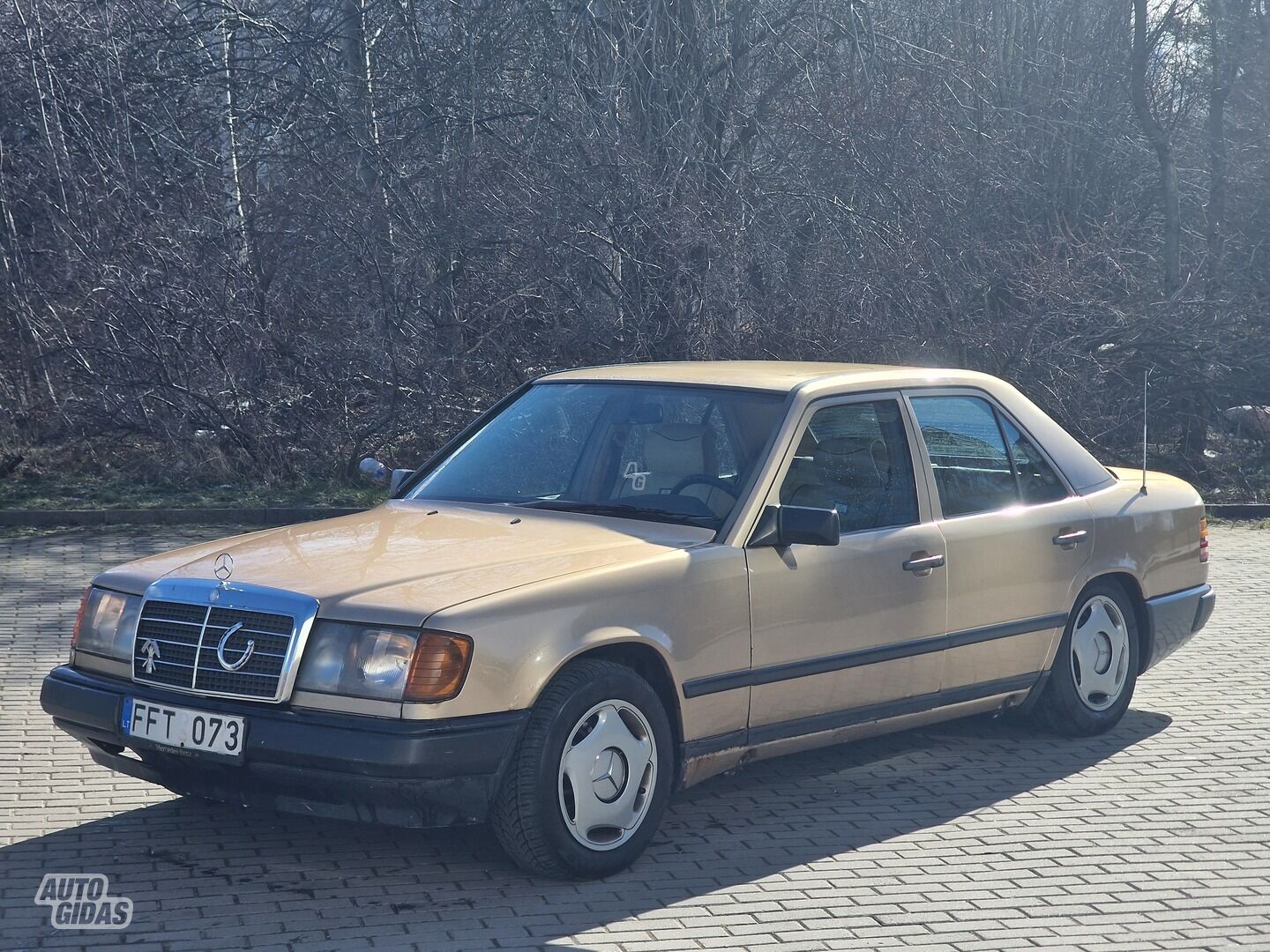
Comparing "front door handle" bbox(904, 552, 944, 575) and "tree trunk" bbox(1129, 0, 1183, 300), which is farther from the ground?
"tree trunk" bbox(1129, 0, 1183, 300)

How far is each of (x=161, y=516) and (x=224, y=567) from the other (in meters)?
8.92

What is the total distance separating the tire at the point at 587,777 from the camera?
15.0 ft

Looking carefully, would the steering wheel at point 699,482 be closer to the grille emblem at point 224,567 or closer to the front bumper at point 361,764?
the front bumper at point 361,764

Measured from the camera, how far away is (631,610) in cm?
483

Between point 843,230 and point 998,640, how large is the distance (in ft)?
34.1

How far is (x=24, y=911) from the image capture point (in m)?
4.40

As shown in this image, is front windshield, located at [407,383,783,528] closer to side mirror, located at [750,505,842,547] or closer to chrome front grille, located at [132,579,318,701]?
side mirror, located at [750,505,842,547]

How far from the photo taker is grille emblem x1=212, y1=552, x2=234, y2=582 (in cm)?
482

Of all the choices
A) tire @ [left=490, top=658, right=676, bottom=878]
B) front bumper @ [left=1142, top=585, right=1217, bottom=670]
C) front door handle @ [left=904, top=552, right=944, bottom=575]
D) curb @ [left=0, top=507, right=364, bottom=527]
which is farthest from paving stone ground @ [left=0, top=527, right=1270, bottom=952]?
curb @ [left=0, top=507, right=364, bottom=527]

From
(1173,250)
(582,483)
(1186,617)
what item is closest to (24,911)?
(582,483)

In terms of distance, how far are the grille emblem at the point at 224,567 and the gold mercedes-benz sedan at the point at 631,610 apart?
0.6 inches

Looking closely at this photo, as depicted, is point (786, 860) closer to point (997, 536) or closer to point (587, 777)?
point (587, 777)

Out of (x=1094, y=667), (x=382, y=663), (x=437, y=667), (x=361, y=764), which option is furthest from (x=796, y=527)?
(x=1094, y=667)

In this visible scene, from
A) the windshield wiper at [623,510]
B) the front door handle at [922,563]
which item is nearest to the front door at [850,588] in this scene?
the front door handle at [922,563]
